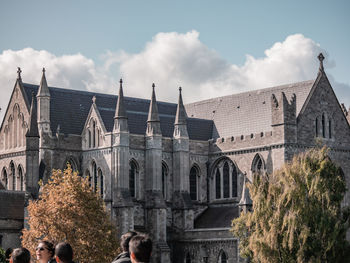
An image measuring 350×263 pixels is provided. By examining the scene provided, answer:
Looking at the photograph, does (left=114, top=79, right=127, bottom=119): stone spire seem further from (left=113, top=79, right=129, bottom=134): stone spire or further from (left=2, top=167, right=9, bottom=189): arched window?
(left=2, top=167, right=9, bottom=189): arched window

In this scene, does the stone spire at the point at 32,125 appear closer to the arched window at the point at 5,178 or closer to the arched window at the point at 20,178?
the arched window at the point at 20,178

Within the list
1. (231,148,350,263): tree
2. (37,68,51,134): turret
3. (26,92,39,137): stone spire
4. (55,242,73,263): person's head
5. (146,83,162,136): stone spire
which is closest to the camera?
(55,242,73,263): person's head

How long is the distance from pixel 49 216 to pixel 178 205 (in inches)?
583

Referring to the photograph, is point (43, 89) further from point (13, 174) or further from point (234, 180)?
point (234, 180)

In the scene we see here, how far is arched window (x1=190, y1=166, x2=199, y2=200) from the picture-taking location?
63750 millimetres

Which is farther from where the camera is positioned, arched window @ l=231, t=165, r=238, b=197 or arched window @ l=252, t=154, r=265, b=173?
arched window @ l=231, t=165, r=238, b=197

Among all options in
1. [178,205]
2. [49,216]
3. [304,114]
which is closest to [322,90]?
[304,114]

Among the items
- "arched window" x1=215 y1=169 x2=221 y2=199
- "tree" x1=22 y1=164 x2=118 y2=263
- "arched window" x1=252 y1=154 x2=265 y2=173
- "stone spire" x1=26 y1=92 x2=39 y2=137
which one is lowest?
"tree" x1=22 y1=164 x2=118 y2=263

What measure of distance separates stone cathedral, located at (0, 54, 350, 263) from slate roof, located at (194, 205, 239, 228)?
0.36ft

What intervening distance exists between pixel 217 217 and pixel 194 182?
4.57 metres

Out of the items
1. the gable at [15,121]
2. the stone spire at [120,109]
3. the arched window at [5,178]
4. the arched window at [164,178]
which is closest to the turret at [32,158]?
the gable at [15,121]

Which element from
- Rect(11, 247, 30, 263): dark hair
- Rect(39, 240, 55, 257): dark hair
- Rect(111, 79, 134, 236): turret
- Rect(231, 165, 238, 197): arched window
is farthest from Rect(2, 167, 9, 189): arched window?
Rect(11, 247, 30, 263): dark hair

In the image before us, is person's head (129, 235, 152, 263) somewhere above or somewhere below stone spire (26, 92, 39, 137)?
below

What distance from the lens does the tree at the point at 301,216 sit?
41.7m
